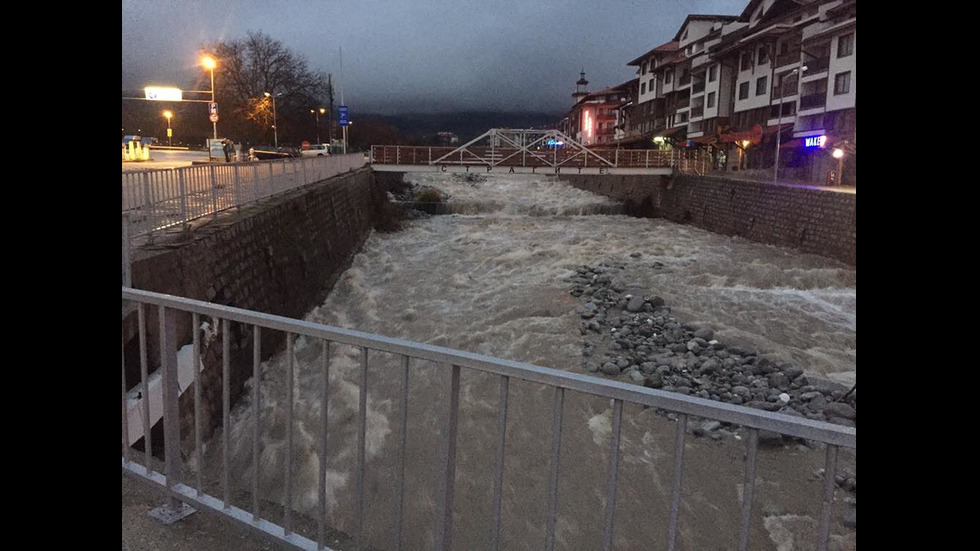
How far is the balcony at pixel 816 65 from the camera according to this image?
3401cm

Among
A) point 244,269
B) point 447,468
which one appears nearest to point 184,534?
point 447,468

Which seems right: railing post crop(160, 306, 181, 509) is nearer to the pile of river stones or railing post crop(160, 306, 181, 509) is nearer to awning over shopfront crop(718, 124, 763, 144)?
the pile of river stones

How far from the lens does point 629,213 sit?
3912 centimetres

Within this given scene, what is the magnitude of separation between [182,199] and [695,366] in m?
8.37

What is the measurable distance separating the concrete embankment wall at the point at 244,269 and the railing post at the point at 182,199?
263mm

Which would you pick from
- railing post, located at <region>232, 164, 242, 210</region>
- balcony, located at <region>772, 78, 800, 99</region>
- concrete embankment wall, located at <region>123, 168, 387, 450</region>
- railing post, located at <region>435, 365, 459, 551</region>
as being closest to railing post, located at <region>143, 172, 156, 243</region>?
concrete embankment wall, located at <region>123, 168, 387, 450</region>

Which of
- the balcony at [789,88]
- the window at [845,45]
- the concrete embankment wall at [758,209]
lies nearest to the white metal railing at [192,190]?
the concrete embankment wall at [758,209]

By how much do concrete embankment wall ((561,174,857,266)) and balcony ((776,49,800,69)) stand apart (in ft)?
30.2

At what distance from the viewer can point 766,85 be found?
3975 centimetres

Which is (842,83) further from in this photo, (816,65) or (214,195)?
(214,195)
